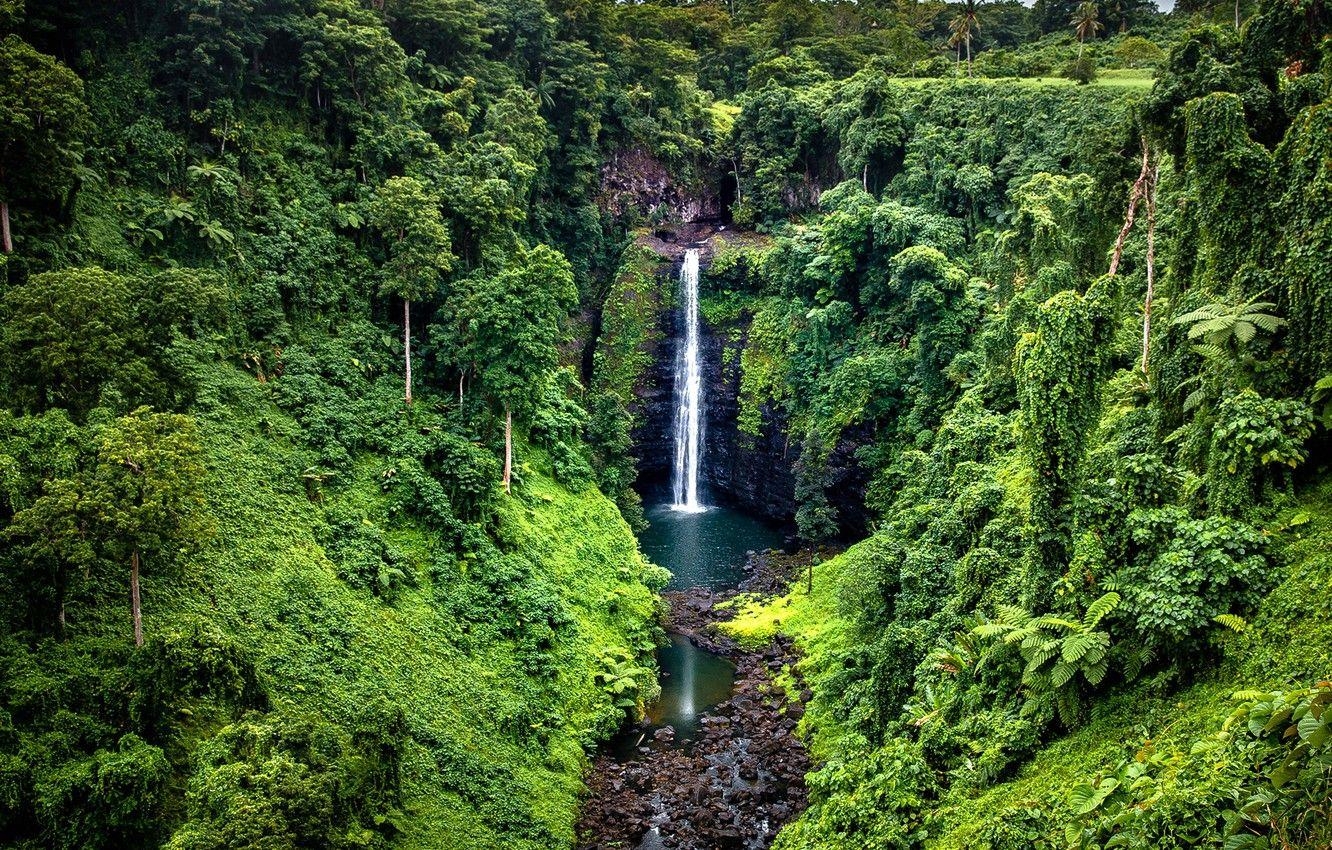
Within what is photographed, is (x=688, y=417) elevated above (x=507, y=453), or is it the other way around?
(x=507, y=453)

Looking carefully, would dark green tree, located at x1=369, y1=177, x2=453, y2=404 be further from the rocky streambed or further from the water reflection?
the rocky streambed

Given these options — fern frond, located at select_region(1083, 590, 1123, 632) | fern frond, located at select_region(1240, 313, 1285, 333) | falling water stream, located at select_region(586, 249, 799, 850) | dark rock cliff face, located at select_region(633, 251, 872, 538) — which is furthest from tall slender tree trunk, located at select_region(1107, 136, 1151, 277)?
dark rock cliff face, located at select_region(633, 251, 872, 538)

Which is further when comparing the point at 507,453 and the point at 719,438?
the point at 719,438

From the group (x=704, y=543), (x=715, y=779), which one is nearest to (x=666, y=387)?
(x=704, y=543)

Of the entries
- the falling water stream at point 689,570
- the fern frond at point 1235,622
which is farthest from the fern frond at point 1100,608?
the falling water stream at point 689,570

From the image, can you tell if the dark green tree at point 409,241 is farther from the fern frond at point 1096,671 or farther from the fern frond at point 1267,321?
the fern frond at point 1267,321

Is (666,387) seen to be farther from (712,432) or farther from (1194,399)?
(1194,399)
